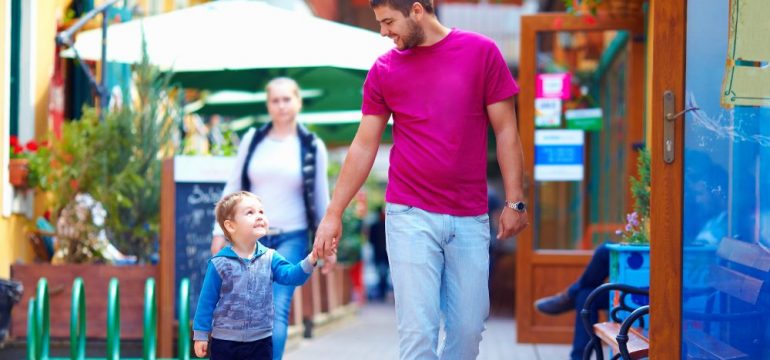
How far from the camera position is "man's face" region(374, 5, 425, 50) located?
4.69 m

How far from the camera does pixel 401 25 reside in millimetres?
4695

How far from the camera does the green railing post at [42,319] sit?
21.0ft

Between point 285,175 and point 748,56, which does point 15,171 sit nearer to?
point 285,175

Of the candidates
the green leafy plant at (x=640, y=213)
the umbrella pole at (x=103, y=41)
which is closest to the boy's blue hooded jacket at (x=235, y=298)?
the green leafy plant at (x=640, y=213)

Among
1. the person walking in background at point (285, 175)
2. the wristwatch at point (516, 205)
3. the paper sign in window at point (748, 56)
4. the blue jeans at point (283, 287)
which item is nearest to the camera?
the paper sign in window at point (748, 56)

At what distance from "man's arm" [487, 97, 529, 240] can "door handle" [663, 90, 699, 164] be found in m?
0.58

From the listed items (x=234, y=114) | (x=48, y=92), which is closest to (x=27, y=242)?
(x=48, y=92)

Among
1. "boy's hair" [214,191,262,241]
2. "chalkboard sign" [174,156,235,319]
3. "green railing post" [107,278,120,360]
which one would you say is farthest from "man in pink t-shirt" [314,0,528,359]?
"chalkboard sign" [174,156,235,319]

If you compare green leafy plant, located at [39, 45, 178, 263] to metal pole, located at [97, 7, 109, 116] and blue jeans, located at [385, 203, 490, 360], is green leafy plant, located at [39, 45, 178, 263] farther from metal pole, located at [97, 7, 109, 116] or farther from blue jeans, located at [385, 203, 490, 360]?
blue jeans, located at [385, 203, 490, 360]

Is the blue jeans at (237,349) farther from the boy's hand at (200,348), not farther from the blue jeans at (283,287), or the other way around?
the blue jeans at (283,287)

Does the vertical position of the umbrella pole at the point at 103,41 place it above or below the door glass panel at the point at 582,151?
above

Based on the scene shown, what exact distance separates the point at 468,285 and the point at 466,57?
2.73 ft

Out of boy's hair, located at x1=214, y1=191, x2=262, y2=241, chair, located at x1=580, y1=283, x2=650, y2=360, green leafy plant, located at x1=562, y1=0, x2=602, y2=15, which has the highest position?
green leafy plant, located at x1=562, y1=0, x2=602, y2=15

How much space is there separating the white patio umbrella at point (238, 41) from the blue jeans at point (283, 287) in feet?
8.68
